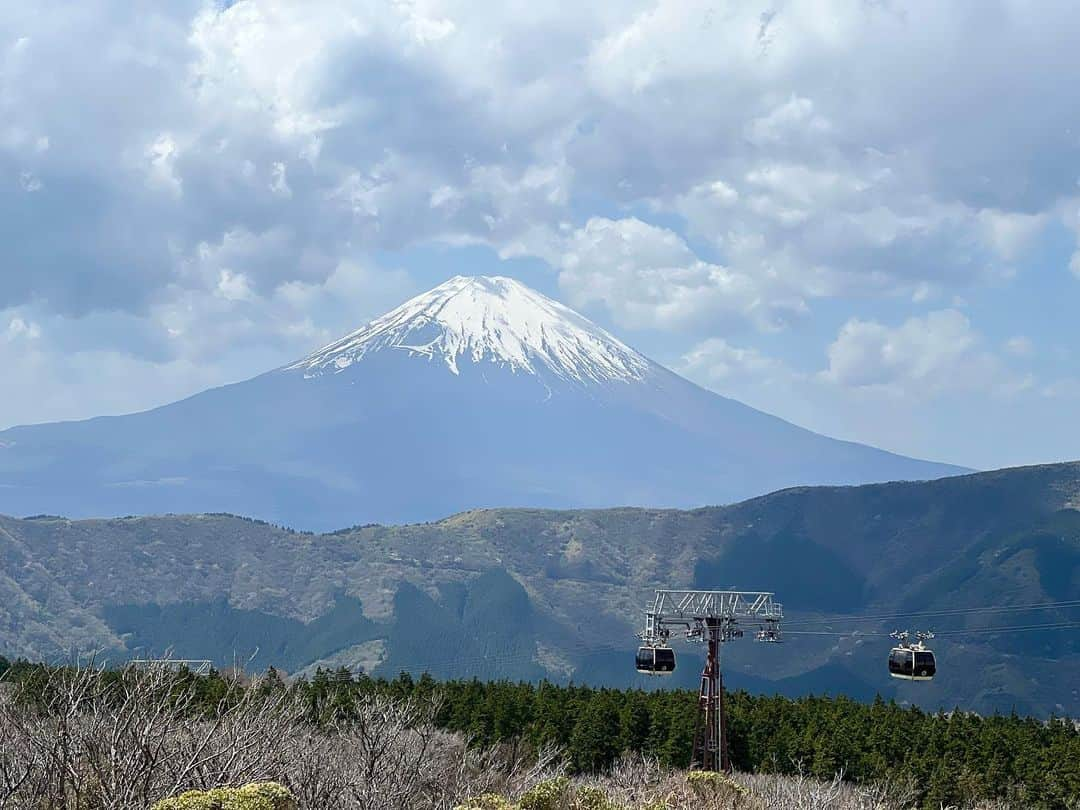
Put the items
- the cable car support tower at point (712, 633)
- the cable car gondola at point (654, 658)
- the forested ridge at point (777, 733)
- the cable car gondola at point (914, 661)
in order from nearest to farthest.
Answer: the cable car gondola at point (914, 661), the cable car gondola at point (654, 658), the cable car support tower at point (712, 633), the forested ridge at point (777, 733)

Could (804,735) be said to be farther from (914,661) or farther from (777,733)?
(914,661)

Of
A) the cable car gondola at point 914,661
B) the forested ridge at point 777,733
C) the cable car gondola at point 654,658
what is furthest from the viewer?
the forested ridge at point 777,733

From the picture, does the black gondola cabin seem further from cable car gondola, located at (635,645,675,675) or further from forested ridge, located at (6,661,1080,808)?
forested ridge, located at (6,661,1080,808)

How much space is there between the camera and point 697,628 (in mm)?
53594

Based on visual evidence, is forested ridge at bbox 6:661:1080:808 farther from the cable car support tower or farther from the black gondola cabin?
the black gondola cabin

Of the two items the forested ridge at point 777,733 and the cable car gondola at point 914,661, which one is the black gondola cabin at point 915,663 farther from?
the forested ridge at point 777,733

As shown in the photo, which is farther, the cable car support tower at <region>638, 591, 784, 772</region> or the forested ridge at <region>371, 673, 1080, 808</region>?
the forested ridge at <region>371, 673, 1080, 808</region>

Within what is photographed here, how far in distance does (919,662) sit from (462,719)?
42977 mm

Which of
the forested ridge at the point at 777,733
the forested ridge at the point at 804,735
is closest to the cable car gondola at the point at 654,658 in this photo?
the forested ridge at the point at 777,733

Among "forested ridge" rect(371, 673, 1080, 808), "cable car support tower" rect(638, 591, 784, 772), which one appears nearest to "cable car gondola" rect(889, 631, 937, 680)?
"cable car support tower" rect(638, 591, 784, 772)

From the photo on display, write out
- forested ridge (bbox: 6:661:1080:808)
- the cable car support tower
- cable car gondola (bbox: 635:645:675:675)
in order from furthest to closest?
forested ridge (bbox: 6:661:1080:808) → the cable car support tower → cable car gondola (bbox: 635:645:675:675)

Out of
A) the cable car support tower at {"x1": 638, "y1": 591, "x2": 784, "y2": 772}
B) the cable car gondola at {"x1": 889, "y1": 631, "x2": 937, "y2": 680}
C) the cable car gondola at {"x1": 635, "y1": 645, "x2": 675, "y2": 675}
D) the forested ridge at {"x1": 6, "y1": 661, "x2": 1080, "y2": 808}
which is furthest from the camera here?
the forested ridge at {"x1": 6, "y1": 661, "x2": 1080, "y2": 808}

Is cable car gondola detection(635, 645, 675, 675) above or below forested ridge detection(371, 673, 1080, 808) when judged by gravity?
above

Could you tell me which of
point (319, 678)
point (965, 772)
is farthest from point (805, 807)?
point (319, 678)
